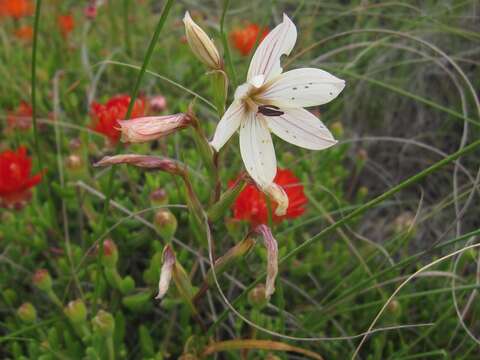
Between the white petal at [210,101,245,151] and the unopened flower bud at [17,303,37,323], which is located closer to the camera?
the white petal at [210,101,245,151]

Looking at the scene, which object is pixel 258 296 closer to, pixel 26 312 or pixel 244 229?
pixel 244 229

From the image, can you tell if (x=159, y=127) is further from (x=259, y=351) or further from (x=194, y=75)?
(x=194, y=75)

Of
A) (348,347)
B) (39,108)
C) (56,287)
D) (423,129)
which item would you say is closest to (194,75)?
(39,108)

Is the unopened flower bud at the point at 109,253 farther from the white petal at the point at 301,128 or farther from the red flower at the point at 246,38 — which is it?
the red flower at the point at 246,38

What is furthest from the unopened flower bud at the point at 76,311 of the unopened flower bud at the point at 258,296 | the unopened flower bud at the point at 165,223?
the unopened flower bud at the point at 258,296

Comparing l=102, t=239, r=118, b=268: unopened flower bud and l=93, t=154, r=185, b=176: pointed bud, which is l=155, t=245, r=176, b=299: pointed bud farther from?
l=102, t=239, r=118, b=268: unopened flower bud

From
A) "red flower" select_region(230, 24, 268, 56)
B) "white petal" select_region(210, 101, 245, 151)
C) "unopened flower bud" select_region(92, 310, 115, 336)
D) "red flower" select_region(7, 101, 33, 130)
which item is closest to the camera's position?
"white petal" select_region(210, 101, 245, 151)

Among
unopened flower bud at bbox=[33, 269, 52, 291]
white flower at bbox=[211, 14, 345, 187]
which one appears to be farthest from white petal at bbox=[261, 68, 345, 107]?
unopened flower bud at bbox=[33, 269, 52, 291]
